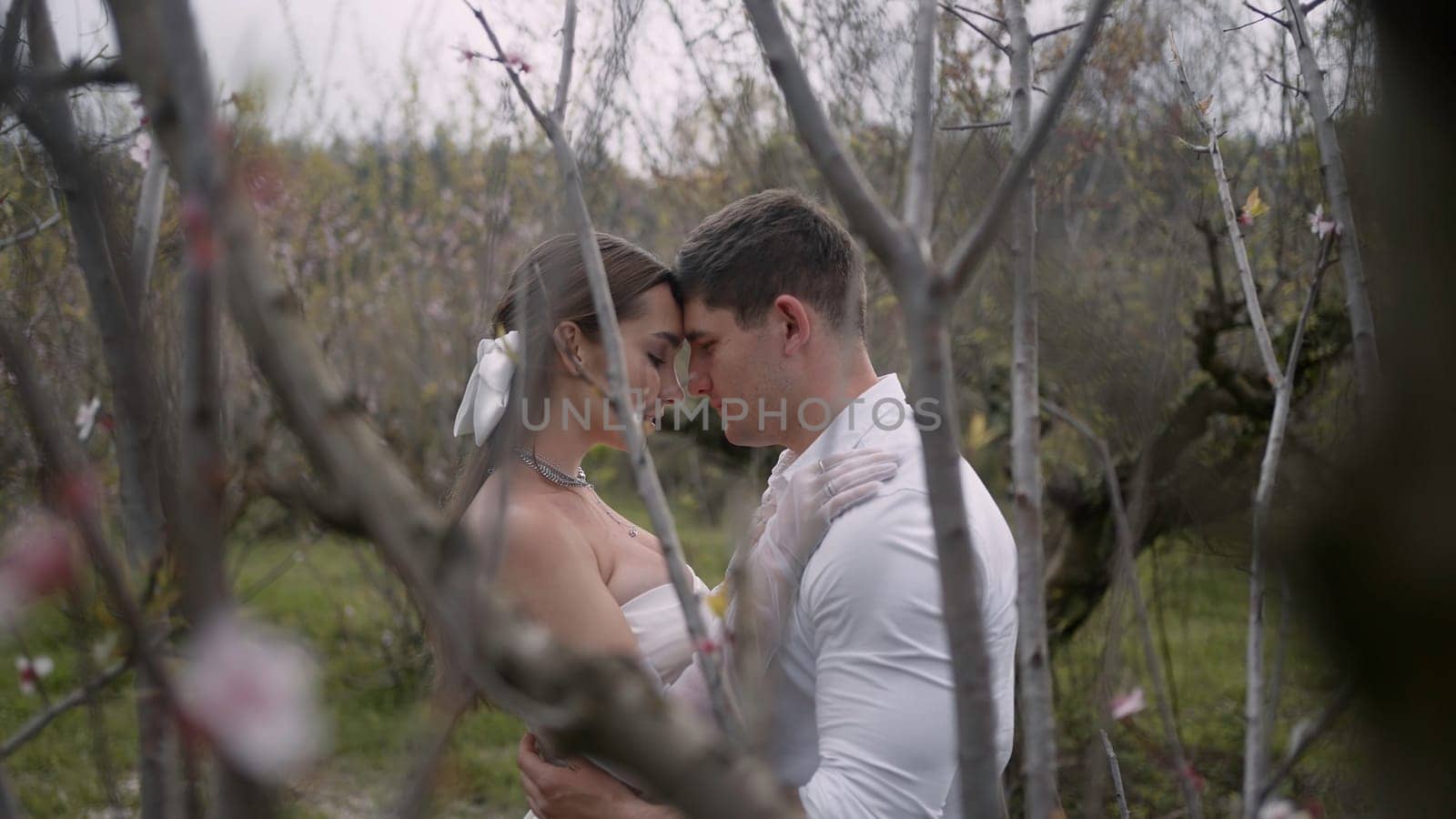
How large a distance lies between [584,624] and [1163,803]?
4072 mm

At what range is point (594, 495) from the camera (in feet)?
9.42

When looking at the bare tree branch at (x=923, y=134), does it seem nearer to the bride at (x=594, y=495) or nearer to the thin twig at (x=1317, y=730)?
the thin twig at (x=1317, y=730)

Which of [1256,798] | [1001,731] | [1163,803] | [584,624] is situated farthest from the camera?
[1163,803]

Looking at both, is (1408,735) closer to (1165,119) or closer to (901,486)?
(901,486)

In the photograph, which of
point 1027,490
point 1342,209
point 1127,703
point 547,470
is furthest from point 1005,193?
point 547,470

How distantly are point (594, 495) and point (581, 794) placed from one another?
3.37ft

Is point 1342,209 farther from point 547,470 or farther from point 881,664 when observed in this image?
point 547,470

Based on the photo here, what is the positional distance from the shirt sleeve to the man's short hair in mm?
659

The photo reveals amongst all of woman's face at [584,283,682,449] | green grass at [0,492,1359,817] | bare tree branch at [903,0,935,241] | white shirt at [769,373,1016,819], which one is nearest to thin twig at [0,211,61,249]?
woman's face at [584,283,682,449]

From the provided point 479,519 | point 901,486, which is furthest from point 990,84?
point 479,519

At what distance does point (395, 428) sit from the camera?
582 cm

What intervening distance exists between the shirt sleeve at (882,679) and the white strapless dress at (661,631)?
41 cm

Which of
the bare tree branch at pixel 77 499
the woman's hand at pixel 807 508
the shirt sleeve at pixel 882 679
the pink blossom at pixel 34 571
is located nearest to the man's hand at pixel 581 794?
the shirt sleeve at pixel 882 679

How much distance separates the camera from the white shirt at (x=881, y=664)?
1751 millimetres
